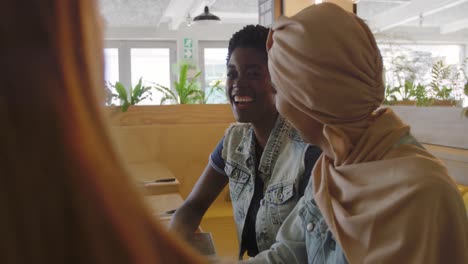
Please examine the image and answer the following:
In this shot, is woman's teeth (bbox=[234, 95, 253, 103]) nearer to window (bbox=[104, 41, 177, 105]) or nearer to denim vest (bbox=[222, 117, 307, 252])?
denim vest (bbox=[222, 117, 307, 252])

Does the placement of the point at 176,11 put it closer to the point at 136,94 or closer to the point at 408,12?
the point at 408,12

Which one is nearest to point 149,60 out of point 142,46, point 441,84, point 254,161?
point 142,46

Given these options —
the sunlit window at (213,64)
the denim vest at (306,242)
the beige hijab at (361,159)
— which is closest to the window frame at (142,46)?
the sunlit window at (213,64)

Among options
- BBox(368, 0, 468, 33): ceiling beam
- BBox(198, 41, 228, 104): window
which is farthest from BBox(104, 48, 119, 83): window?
BBox(198, 41, 228, 104): window

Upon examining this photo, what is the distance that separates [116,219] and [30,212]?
49mm

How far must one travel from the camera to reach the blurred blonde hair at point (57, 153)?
0.86 ft

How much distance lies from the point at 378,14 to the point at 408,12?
3.16 feet

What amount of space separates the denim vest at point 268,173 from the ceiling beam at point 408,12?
141 inches

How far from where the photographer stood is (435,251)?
929 millimetres

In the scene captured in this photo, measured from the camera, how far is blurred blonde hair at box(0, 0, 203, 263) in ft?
0.86

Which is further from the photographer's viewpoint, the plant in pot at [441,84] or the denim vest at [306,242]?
the plant in pot at [441,84]

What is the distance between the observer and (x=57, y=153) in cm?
27

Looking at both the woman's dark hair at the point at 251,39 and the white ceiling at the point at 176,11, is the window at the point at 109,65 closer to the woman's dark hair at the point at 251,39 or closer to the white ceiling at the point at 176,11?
the woman's dark hair at the point at 251,39

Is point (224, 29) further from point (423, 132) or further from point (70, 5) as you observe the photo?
point (70, 5)
